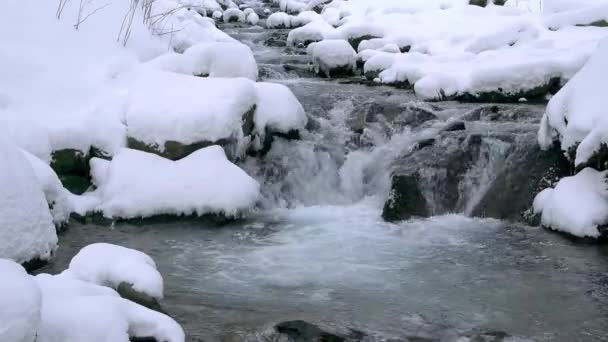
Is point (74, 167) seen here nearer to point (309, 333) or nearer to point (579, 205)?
point (309, 333)

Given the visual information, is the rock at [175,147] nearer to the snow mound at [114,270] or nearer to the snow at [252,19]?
the snow mound at [114,270]

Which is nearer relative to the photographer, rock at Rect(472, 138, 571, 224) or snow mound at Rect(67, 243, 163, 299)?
snow mound at Rect(67, 243, 163, 299)

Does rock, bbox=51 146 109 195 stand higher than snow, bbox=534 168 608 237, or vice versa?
snow, bbox=534 168 608 237

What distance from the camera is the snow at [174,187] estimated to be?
5730 mm

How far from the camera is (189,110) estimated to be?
625cm

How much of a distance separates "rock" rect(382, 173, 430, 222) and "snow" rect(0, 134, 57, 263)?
2.95 metres

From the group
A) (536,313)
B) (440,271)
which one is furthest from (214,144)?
(536,313)

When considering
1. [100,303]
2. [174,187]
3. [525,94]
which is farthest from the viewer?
[525,94]

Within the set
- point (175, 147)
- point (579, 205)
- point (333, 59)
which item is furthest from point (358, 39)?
point (579, 205)

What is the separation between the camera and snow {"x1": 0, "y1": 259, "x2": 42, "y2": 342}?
7.33ft

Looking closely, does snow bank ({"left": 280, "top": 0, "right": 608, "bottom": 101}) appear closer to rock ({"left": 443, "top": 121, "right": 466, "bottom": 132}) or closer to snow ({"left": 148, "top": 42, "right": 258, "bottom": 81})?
rock ({"left": 443, "top": 121, "right": 466, "bottom": 132})

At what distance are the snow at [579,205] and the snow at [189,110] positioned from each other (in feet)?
9.60

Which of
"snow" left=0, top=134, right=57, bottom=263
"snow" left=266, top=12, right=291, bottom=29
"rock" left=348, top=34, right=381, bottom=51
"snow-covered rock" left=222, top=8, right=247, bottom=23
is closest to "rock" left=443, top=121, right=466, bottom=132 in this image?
"snow" left=0, top=134, right=57, bottom=263

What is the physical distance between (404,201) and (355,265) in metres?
1.41
